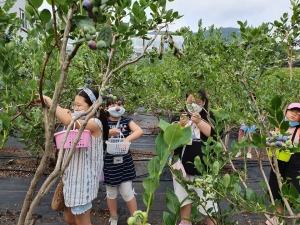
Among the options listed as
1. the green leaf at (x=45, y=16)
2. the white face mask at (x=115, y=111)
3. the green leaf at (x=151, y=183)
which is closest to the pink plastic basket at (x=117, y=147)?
the white face mask at (x=115, y=111)

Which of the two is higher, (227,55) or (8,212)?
(227,55)

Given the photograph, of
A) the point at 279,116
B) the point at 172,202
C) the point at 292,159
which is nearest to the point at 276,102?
the point at 279,116

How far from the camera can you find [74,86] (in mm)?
3973

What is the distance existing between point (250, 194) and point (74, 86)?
3193 mm

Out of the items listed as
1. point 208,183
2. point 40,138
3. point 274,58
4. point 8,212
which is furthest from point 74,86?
point 208,183

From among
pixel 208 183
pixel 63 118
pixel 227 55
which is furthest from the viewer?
pixel 227 55

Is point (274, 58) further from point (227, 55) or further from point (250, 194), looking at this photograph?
point (250, 194)

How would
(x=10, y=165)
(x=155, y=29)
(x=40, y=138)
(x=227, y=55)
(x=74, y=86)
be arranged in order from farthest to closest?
1. (x=10, y=165)
2. (x=74, y=86)
3. (x=40, y=138)
4. (x=227, y=55)
5. (x=155, y=29)

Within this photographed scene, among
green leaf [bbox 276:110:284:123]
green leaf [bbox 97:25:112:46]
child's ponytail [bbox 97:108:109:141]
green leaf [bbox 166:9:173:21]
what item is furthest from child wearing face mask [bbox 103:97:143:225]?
green leaf [bbox 97:25:112:46]

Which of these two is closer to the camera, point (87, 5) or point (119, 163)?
point (87, 5)

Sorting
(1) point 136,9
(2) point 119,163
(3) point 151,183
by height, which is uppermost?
(1) point 136,9

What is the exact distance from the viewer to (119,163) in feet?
8.62

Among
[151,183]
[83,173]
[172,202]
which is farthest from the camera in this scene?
[83,173]

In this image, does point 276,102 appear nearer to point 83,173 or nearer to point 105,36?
point 105,36
